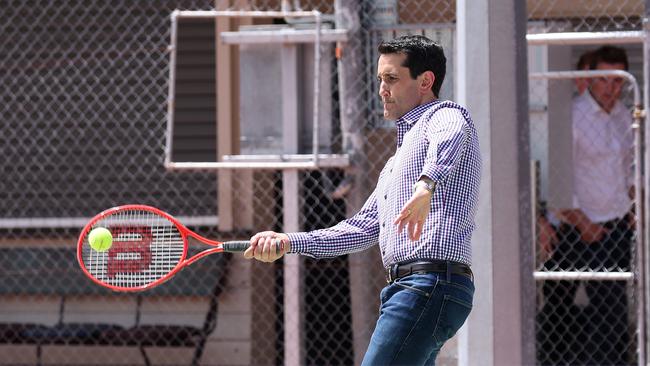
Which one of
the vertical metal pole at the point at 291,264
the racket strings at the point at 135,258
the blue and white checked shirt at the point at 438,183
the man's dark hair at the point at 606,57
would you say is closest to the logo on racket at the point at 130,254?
the racket strings at the point at 135,258

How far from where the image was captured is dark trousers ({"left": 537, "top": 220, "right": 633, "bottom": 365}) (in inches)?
273

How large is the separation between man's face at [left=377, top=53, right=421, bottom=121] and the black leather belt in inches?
22.1

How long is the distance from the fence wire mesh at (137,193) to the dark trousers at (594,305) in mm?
78

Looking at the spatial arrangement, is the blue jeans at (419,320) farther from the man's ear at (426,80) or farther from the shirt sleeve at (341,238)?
the man's ear at (426,80)

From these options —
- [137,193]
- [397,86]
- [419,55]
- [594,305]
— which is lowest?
[594,305]

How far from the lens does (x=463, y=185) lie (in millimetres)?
4051

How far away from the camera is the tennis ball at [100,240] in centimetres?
459

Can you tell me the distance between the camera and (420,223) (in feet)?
12.1

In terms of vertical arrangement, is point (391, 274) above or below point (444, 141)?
below

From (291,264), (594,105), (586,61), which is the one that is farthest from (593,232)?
(291,264)

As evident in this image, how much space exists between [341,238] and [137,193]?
415 centimetres

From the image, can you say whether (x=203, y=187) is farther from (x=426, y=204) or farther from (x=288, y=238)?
(x=426, y=204)

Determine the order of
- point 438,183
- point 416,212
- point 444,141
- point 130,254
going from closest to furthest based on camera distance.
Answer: point 416,212 < point 438,183 < point 444,141 < point 130,254

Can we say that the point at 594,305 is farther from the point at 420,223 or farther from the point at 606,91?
the point at 420,223
